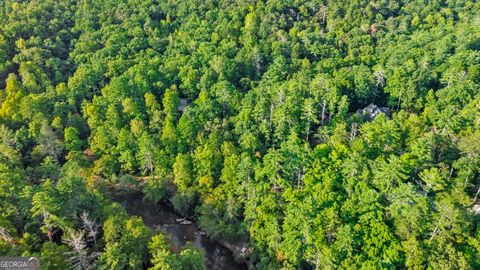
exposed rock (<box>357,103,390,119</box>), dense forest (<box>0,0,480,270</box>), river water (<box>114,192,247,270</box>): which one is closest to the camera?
dense forest (<box>0,0,480,270</box>)

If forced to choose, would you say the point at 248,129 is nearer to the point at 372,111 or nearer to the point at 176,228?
the point at 176,228

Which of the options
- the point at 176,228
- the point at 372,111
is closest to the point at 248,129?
the point at 176,228

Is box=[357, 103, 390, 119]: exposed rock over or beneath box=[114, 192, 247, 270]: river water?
over

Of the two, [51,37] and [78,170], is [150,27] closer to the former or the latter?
[51,37]

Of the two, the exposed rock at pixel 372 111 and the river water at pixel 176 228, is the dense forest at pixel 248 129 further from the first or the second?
the river water at pixel 176 228

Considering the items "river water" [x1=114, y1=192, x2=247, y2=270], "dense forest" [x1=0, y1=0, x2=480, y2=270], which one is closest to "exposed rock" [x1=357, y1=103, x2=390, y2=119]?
"dense forest" [x1=0, y1=0, x2=480, y2=270]

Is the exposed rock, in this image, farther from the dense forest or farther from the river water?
the river water

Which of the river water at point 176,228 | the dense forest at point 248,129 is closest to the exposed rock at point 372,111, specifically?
the dense forest at point 248,129
